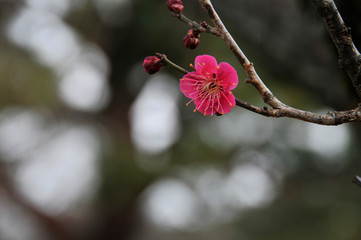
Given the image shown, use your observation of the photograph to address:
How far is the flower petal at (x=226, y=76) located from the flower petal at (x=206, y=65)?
0.01 metres

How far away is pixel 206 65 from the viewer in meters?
0.62

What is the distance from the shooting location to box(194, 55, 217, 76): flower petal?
0.60 metres

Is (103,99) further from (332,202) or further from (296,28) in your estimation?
(296,28)

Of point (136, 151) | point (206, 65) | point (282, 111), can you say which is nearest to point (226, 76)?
point (206, 65)

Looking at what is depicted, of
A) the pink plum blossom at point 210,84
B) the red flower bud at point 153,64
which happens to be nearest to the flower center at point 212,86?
the pink plum blossom at point 210,84

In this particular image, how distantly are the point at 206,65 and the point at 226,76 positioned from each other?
0.04 meters

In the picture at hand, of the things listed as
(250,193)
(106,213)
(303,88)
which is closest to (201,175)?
(250,193)

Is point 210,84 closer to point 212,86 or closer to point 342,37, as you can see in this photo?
point 212,86

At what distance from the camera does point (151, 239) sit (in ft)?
12.4

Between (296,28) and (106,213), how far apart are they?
222 cm

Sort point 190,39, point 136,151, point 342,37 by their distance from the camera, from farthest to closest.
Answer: point 136,151
point 190,39
point 342,37

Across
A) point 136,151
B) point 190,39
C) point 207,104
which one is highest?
point 190,39

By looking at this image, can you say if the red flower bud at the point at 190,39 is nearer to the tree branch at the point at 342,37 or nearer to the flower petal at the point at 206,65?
the flower petal at the point at 206,65

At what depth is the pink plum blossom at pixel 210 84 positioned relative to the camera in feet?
1.96
